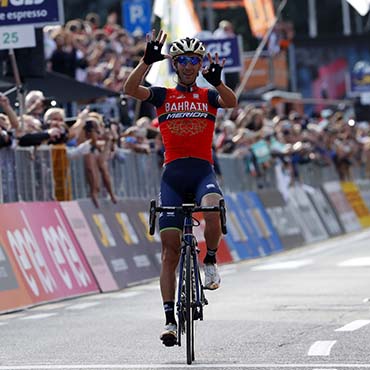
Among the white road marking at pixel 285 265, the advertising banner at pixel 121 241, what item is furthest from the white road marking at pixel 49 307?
the white road marking at pixel 285 265

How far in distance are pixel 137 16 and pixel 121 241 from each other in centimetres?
1233

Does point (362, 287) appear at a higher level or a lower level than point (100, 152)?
lower

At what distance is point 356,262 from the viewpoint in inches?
957

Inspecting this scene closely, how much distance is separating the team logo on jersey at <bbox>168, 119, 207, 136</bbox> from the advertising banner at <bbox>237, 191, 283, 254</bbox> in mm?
16527

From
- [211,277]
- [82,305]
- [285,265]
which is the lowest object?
[285,265]

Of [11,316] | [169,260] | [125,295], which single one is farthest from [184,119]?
[125,295]

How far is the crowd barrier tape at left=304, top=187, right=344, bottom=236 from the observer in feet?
117

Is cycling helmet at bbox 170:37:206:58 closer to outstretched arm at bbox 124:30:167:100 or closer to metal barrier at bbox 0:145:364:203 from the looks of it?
outstretched arm at bbox 124:30:167:100

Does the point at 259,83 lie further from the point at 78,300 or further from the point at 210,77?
the point at 210,77

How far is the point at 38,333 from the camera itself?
1387 centimetres

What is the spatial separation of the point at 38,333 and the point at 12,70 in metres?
6.69

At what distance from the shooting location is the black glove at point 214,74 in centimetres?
1202

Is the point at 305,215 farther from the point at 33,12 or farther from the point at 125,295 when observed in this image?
the point at 125,295

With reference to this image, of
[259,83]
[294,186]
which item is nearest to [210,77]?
[294,186]
